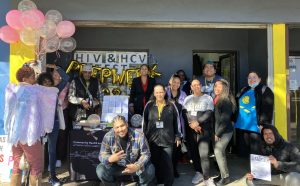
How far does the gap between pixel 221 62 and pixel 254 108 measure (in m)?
3.14

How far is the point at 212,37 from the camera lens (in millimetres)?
8055

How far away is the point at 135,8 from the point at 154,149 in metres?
2.31

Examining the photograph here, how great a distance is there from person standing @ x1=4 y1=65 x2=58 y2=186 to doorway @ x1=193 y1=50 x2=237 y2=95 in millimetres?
4543

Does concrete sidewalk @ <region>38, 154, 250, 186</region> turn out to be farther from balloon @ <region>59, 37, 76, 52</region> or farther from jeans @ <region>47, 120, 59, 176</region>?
balloon @ <region>59, 37, 76, 52</region>

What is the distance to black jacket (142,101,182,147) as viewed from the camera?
491 centimetres

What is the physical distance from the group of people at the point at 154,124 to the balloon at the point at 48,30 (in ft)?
1.90

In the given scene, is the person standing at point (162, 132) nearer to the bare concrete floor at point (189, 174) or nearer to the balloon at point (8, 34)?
the bare concrete floor at point (189, 174)

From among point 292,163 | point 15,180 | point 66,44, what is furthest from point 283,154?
point 66,44

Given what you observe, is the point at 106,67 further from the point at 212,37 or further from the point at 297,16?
the point at 297,16

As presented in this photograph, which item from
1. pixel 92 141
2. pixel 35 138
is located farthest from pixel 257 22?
pixel 35 138

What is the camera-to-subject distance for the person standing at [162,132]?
491cm

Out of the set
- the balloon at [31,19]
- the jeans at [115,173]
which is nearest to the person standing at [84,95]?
the balloon at [31,19]

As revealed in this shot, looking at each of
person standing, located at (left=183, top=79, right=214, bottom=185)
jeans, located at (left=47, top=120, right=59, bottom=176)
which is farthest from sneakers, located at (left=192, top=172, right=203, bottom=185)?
jeans, located at (left=47, top=120, right=59, bottom=176)

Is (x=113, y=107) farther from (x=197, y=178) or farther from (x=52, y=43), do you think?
(x=197, y=178)
